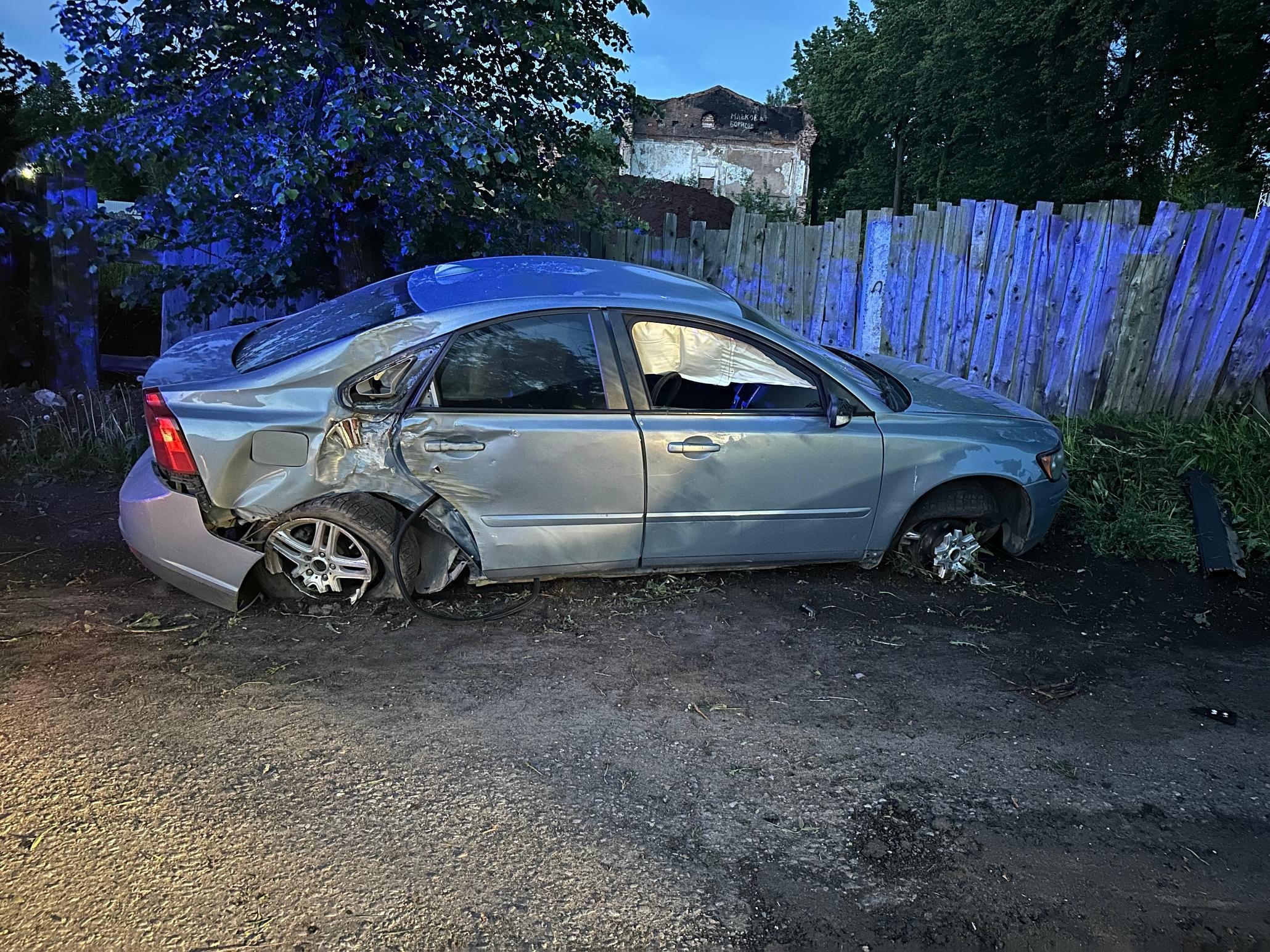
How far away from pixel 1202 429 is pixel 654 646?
502cm

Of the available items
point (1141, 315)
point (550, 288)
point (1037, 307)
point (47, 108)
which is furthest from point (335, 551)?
point (47, 108)

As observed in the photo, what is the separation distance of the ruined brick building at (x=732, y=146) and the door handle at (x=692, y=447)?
4121 cm

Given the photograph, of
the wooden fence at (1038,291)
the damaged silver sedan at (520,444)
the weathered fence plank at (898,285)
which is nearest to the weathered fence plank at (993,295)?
the wooden fence at (1038,291)

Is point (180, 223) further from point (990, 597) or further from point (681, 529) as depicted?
point (990, 597)

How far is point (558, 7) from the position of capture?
229 inches

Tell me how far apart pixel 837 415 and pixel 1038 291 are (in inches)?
156

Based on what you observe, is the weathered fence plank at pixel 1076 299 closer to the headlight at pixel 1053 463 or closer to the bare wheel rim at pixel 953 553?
the headlight at pixel 1053 463

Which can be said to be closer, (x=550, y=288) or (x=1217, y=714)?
(x=1217, y=714)

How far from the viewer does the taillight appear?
12.1 feet

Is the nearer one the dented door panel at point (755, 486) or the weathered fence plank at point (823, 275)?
the dented door panel at point (755, 486)

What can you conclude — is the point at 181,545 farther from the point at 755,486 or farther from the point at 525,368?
the point at 755,486

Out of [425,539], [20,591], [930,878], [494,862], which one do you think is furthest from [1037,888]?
[20,591]

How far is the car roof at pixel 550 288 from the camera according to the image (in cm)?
402

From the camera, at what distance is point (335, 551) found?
3990 millimetres
